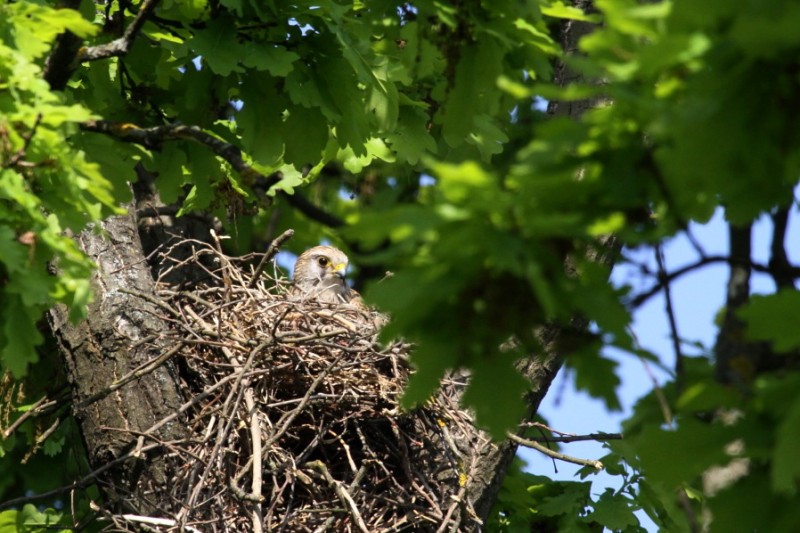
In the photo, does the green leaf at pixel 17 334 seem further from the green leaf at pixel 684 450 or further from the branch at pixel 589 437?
the branch at pixel 589 437

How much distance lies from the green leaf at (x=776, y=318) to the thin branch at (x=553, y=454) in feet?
9.81

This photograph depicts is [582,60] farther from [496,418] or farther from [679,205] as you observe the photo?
[496,418]

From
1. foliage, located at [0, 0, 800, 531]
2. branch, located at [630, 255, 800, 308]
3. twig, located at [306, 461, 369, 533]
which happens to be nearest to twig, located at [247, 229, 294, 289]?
twig, located at [306, 461, 369, 533]

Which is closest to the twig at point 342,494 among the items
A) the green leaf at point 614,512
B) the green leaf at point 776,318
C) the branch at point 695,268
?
the green leaf at point 614,512

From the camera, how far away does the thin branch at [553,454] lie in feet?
18.6

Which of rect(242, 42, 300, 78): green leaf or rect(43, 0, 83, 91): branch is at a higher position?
rect(242, 42, 300, 78): green leaf

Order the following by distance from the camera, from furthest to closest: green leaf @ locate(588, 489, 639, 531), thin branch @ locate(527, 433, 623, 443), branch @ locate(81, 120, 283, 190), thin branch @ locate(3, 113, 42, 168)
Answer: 1. green leaf @ locate(588, 489, 639, 531)
2. thin branch @ locate(527, 433, 623, 443)
3. branch @ locate(81, 120, 283, 190)
4. thin branch @ locate(3, 113, 42, 168)

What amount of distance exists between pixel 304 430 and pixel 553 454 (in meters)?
1.30

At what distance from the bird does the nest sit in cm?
206

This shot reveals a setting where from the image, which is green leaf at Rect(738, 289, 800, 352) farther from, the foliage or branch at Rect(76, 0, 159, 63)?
branch at Rect(76, 0, 159, 63)

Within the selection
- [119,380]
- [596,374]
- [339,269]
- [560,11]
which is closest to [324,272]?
[339,269]

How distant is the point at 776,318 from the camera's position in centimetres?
249

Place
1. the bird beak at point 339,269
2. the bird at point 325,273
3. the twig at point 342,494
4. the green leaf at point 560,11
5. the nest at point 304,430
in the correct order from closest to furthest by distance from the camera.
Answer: the green leaf at point 560,11, the twig at point 342,494, the nest at point 304,430, the bird at point 325,273, the bird beak at point 339,269

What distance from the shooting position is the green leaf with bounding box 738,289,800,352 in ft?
8.09
